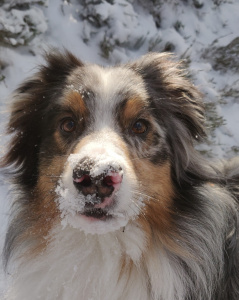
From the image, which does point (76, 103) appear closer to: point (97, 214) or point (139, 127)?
point (139, 127)

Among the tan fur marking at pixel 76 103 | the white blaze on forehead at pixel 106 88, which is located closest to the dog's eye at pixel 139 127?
the white blaze on forehead at pixel 106 88

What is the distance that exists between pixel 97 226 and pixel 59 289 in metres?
0.67

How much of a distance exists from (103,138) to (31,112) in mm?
813

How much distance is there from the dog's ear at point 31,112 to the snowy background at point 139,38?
1196 mm

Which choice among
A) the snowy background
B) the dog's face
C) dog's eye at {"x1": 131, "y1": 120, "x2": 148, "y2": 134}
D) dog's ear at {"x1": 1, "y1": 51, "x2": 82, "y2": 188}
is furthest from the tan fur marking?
the snowy background

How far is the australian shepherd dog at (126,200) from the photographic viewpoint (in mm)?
2414

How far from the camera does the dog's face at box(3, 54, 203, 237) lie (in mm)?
2070

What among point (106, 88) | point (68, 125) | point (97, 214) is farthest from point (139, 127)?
point (97, 214)

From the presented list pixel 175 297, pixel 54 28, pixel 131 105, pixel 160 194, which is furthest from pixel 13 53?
pixel 175 297

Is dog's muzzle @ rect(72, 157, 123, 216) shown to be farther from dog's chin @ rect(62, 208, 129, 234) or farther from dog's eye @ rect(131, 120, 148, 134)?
dog's eye @ rect(131, 120, 148, 134)

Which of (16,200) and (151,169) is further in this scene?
(16,200)

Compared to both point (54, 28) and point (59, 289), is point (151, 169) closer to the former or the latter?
point (59, 289)

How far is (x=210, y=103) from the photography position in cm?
528

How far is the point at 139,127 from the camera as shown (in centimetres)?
254
